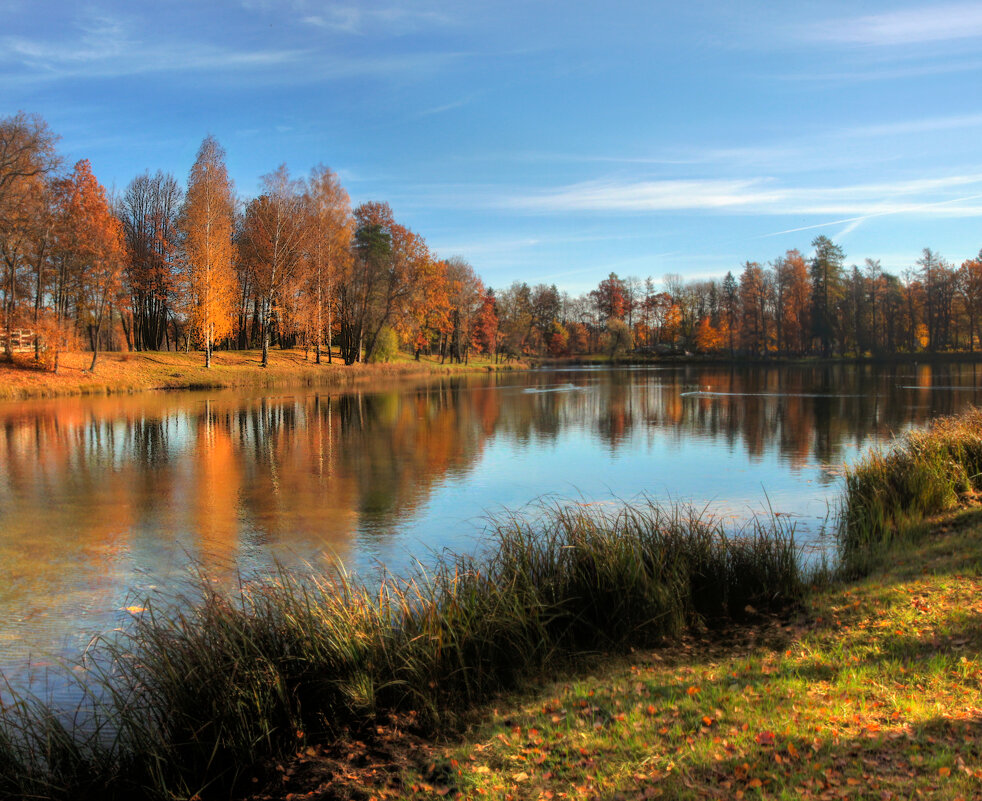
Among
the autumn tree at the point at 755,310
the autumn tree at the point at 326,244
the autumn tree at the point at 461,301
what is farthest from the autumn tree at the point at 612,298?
the autumn tree at the point at 326,244

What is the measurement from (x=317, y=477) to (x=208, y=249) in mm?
30233

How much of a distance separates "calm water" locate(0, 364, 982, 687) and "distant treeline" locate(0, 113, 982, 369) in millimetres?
10476

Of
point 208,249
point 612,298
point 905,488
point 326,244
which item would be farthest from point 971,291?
point 905,488

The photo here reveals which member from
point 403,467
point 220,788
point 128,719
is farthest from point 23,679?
point 403,467

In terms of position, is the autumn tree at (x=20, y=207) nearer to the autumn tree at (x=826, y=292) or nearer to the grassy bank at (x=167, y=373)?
the grassy bank at (x=167, y=373)

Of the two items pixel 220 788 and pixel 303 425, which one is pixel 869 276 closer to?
pixel 303 425

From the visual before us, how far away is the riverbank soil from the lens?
337 cm

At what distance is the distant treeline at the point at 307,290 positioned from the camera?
33969 millimetres

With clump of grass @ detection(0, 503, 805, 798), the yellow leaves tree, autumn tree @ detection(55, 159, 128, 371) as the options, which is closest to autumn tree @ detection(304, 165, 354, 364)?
the yellow leaves tree

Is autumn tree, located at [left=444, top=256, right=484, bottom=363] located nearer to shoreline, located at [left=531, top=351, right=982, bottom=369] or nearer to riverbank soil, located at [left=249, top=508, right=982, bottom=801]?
shoreline, located at [left=531, top=351, right=982, bottom=369]

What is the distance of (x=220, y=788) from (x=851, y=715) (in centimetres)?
362

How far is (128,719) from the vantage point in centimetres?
392

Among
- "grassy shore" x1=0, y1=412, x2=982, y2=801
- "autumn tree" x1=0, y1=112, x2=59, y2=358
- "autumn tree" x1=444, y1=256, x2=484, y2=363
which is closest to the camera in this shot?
"grassy shore" x1=0, y1=412, x2=982, y2=801

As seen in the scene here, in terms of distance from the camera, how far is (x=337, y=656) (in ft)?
15.1
